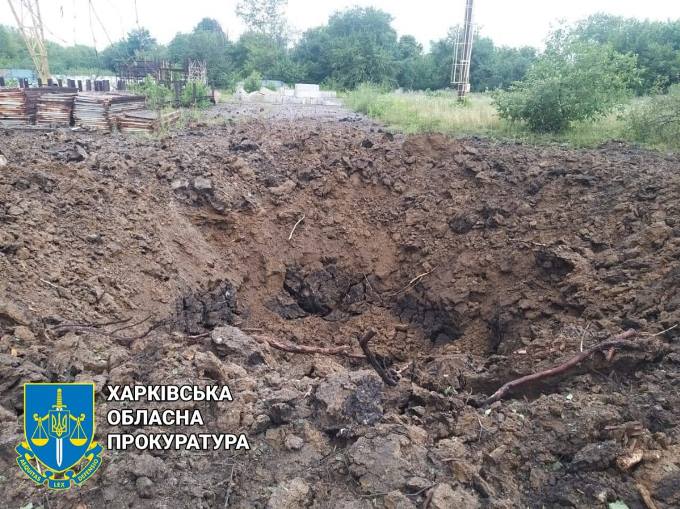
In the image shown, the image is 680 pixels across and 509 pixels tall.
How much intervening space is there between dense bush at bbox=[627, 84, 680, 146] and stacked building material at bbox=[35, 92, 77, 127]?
9452 mm

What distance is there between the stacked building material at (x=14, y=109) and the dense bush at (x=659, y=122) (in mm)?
10253

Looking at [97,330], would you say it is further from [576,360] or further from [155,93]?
[155,93]

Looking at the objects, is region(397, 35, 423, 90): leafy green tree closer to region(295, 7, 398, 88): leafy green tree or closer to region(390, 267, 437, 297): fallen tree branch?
region(295, 7, 398, 88): leafy green tree

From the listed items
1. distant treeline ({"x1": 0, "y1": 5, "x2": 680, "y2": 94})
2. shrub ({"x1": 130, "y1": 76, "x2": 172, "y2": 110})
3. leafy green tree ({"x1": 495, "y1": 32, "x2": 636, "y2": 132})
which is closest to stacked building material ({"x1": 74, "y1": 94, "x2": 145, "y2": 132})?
shrub ({"x1": 130, "y1": 76, "x2": 172, "y2": 110})

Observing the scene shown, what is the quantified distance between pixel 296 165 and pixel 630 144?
4.99 metres

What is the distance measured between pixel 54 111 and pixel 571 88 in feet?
29.0

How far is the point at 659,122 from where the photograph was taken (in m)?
7.39

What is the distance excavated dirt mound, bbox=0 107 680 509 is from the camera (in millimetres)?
2357

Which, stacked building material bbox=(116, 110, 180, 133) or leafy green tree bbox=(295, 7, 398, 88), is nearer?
stacked building material bbox=(116, 110, 180, 133)

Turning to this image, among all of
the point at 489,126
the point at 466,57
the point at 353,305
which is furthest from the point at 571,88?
the point at 466,57

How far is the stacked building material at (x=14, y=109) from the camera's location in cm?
842

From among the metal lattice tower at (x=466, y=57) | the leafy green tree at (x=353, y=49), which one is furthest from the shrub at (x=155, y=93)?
the leafy green tree at (x=353, y=49)

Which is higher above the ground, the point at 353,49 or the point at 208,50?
the point at 208,50

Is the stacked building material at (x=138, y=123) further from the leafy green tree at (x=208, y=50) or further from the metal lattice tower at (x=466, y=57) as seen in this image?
the leafy green tree at (x=208, y=50)
